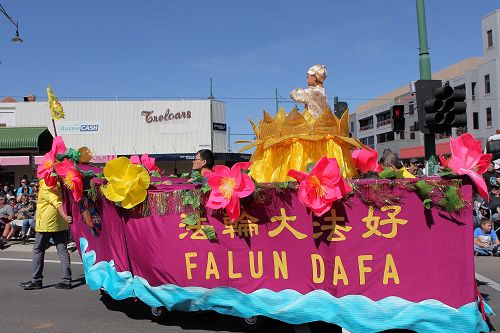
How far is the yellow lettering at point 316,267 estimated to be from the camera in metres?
3.98

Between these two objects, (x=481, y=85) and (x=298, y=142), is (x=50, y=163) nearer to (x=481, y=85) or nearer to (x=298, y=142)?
(x=298, y=142)

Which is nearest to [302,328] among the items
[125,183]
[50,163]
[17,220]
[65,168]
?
[125,183]

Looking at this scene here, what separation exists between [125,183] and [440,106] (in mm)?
6375

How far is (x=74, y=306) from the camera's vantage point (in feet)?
17.4

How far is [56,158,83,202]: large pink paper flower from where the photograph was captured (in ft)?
16.5

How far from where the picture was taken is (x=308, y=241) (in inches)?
158

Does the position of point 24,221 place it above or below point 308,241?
below

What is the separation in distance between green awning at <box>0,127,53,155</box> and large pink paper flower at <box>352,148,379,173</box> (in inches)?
537

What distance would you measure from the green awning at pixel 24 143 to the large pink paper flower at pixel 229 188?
13886mm

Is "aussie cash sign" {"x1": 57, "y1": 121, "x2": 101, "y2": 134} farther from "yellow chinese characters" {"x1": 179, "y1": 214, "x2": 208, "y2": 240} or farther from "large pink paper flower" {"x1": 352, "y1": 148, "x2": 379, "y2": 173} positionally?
"yellow chinese characters" {"x1": 179, "y1": 214, "x2": 208, "y2": 240}

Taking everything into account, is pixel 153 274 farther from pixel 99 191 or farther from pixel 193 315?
pixel 99 191

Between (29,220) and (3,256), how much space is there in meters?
1.79

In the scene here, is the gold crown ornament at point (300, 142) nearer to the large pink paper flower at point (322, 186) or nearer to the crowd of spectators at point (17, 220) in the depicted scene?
the large pink paper flower at point (322, 186)

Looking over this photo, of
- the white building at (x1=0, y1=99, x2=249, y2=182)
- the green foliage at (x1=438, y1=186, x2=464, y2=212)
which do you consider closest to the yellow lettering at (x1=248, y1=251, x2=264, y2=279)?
the green foliage at (x1=438, y1=186, x2=464, y2=212)
